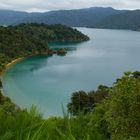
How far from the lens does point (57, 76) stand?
2712 inches

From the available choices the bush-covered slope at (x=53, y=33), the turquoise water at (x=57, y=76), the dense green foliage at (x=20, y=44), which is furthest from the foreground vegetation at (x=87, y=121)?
the bush-covered slope at (x=53, y=33)

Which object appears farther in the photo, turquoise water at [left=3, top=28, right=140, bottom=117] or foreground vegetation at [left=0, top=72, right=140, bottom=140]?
turquoise water at [left=3, top=28, right=140, bottom=117]

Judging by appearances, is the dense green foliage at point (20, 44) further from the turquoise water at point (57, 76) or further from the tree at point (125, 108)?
the tree at point (125, 108)

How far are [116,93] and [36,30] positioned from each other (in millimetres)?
118559

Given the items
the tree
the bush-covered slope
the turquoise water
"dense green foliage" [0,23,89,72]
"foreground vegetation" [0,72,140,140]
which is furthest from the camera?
the bush-covered slope

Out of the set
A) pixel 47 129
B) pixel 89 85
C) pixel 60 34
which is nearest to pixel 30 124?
pixel 47 129

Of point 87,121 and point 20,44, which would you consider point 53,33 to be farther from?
point 87,121

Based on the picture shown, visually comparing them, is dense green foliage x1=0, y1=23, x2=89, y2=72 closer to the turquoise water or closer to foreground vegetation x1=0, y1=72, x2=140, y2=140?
the turquoise water

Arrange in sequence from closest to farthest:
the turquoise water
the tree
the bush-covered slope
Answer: the tree, the turquoise water, the bush-covered slope

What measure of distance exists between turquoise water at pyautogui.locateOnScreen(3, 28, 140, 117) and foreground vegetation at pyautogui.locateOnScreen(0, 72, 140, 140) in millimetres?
29503

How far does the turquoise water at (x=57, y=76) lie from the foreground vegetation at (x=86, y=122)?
96.8 ft

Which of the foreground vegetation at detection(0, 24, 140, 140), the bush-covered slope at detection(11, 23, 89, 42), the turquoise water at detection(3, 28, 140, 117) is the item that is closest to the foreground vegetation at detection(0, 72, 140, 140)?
the foreground vegetation at detection(0, 24, 140, 140)

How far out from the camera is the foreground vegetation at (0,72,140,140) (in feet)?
8.41

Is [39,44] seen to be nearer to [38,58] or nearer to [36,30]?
[38,58]
